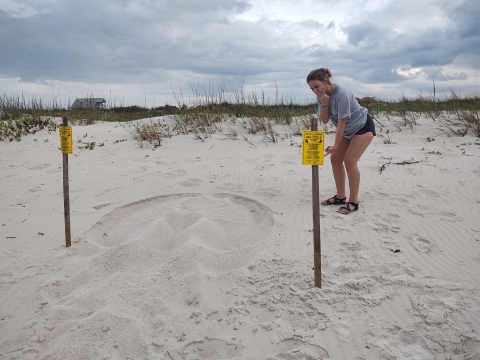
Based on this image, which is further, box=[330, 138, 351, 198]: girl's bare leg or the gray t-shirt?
box=[330, 138, 351, 198]: girl's bare leg

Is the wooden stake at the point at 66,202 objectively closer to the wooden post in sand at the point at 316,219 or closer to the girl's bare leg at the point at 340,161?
the wooden post in sand at the point at 316,219

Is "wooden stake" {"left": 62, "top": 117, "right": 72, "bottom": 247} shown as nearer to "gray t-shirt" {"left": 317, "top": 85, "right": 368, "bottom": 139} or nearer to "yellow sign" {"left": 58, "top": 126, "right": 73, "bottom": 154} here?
"yellow sign" {"left": 58, "top": 126, "right": 73, "bottom": 154}

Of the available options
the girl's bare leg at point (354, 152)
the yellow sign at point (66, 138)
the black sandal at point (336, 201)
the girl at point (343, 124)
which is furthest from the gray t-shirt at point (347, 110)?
the yellow sign at point (66, 138)

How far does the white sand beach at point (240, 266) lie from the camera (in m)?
2.40

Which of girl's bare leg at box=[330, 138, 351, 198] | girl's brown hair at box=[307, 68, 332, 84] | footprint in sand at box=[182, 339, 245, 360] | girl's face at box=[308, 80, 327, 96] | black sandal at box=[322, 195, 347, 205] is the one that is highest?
girl's brown hair at box=[307, 68, 332, 84]

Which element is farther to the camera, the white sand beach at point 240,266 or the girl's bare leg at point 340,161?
the girl's bare leg at point 340,161

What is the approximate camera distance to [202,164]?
696 cm

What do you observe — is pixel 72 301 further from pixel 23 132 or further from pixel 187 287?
pixel 23 132

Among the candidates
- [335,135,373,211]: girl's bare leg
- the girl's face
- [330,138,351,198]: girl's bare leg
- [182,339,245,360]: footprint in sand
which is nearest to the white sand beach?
[182,339,245,360]: footprint in sand

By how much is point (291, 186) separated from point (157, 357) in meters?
3.57

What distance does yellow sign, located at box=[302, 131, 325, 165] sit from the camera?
267 cm

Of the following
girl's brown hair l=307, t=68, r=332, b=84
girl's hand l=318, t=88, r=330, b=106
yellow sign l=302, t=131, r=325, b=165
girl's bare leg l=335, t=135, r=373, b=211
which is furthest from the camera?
girl's bare leg l=335, t=135, r=373, b=211

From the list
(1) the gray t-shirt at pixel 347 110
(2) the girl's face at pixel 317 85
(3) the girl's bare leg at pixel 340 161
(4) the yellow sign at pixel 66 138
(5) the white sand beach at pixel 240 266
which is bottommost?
(5) the white sand beach at pixel 240 266

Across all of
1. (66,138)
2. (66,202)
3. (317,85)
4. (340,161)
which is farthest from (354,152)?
(66,202)
